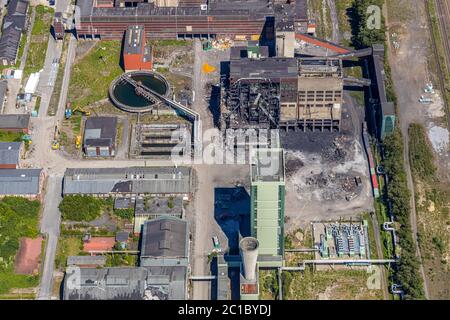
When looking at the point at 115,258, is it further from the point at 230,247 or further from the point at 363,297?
the point at 363,297

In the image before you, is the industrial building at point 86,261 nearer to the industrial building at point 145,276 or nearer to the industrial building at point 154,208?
the industrial building at point 145,276

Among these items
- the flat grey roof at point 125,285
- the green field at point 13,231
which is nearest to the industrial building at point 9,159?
the green field at point 13,231

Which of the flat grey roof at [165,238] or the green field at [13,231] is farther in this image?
the green field at [13,231]

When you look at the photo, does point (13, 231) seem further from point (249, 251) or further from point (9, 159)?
point (249, 251)

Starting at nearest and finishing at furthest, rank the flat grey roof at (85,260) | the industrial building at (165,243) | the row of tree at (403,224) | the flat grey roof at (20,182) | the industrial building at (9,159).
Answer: the row of tree at (403,224) < the industrial building at (165,243) < the flat grey roof at (85,260) < the flat grey roof at (20,182) < the industrial building at (9,159)

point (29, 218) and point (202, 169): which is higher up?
point (202, 169)

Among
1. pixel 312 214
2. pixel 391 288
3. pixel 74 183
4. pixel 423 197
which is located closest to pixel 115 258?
pixel 74 183

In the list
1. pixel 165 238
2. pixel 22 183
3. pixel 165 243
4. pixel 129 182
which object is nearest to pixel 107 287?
pixel 165 243
